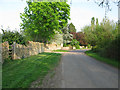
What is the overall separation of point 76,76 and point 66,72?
195mm

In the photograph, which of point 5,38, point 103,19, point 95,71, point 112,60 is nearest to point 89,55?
point 95,71

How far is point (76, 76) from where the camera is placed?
136cm

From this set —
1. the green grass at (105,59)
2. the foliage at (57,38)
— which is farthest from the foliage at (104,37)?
the foliage at (57,38)

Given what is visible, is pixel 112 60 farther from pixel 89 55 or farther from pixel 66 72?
pixel 66 72

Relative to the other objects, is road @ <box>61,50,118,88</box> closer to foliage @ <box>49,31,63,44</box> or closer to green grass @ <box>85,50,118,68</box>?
green grass @ <box>85,50,118,68</box>

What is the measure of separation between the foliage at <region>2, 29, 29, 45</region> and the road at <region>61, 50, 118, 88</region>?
11.7m

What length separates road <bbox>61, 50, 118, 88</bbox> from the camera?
1.14 metres

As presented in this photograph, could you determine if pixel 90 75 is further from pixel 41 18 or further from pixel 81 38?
pixel 41 18

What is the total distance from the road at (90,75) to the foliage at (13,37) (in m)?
Answer: 11.7

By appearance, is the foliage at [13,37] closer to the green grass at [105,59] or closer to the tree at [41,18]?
the tree at [41,18]

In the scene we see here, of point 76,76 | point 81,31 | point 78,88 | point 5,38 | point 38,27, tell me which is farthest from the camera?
point 38,27

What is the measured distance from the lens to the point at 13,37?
12.9m

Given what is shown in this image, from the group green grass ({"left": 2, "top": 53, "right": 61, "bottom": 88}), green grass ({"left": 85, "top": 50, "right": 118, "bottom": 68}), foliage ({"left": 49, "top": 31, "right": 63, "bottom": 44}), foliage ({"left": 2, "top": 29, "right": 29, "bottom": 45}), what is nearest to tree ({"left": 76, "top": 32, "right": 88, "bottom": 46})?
green grass ({"left": 85, "top": 50, "right": 118, "bottom": 68})

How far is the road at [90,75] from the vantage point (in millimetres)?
1138
